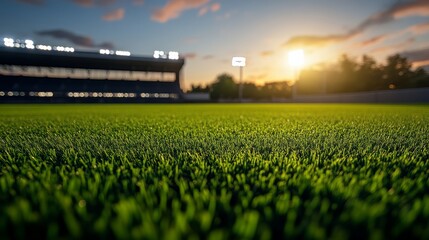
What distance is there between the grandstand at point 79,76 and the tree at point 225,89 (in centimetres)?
1700

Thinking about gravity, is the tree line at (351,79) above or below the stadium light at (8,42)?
below

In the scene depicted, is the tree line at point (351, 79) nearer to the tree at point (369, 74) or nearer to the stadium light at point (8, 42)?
the tree at point (369, 74)

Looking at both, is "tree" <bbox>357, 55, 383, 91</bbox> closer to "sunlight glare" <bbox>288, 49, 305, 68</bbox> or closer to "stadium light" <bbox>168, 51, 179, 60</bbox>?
"sunlight glare" <bbox>288, 49, 305, 68</bbox>

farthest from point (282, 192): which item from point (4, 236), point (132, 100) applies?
point (132, 100)

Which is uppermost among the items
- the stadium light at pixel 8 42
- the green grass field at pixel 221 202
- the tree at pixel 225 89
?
the stadium light at pixel 8 42

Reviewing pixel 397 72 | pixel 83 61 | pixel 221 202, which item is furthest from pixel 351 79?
pixel 221 202

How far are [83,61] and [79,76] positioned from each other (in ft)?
10.8

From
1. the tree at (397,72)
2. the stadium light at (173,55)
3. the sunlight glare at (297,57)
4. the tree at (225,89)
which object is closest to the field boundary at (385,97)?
the sunlight glare at (297,57)

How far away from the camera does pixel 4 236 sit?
0.62m

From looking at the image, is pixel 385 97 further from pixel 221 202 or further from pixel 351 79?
pixel 221 202

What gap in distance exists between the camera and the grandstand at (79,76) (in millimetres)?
33594

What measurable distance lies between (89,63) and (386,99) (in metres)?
31.2

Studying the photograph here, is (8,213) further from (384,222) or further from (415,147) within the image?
(415,147)

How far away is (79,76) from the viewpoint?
37.6 meters
